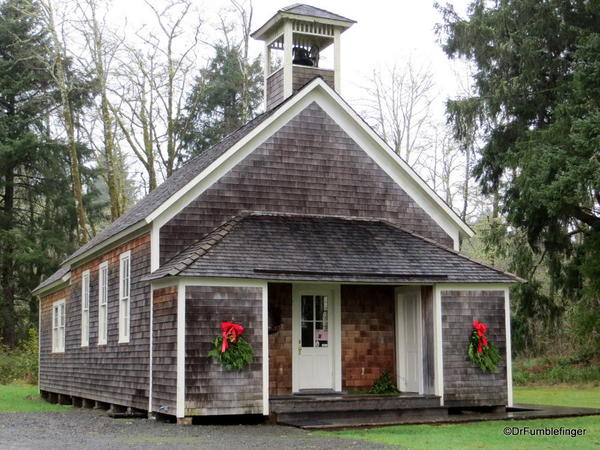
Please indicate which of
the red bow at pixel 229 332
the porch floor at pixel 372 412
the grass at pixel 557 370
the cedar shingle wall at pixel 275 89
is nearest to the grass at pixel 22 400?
the red bow at pixel 229 332

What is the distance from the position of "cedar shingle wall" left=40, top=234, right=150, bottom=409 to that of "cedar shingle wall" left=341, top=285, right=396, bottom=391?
13.5 ft

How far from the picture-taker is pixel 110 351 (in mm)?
19328

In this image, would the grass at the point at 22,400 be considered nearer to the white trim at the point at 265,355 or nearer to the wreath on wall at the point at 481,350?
the white trim at the point at 265,355

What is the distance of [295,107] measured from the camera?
1869 cm

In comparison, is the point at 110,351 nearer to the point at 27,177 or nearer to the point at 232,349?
the point at 232,349

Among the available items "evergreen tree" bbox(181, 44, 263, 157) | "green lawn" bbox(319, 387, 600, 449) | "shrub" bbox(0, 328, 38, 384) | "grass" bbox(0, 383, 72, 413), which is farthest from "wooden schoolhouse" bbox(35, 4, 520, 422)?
"evergreen tree" bbox(181, 44, 263, 157)

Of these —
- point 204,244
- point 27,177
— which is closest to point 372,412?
point 204,244

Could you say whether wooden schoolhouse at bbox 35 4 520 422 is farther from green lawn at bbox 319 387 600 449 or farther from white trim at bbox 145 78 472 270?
green lawn at bbox 319 387 600 449

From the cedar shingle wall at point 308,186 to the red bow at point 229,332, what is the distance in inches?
97.4

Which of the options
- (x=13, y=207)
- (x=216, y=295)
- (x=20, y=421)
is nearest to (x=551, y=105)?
(x=216, y=295)

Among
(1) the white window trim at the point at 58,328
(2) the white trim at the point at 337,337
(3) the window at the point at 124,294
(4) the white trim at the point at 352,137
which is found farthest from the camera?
(1) the white window trim at the point at 58,328

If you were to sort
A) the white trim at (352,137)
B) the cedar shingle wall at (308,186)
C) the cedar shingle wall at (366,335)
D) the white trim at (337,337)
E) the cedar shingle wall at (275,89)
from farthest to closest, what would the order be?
the cedar shingle wall at (275,89)
the cedar shingle wall at (366,335)
the white trim at (337,337)
the cedar shingle wall at (308,186)
the white trim at (352,137)

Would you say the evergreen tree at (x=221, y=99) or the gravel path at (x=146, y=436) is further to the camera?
the evergreen tree at (x=221, y=99)

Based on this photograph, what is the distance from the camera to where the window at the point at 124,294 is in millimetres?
18422
